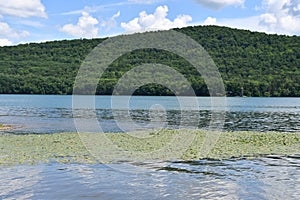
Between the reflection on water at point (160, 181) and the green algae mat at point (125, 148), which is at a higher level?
the green algae mat at point (125, 148)

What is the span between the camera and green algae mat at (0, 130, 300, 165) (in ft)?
74.9

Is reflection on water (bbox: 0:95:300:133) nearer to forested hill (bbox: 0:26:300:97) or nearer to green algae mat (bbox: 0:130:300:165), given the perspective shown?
green algae mat (bbox: 0:130:300:165)

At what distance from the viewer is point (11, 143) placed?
94.1 ft

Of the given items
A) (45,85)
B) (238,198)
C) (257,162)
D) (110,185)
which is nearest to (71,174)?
(110,185)

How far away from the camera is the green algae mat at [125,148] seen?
22.8 metres

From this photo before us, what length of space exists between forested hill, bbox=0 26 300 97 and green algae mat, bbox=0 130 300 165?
132 m

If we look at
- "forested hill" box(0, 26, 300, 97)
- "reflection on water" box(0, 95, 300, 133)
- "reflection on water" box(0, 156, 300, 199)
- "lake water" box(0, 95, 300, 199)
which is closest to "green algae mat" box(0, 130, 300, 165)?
"lake water" box(0, 95, 300, 199)

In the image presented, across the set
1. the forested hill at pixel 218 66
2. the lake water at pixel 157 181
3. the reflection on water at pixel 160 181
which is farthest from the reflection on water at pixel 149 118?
the forested hill at pixel 218 66

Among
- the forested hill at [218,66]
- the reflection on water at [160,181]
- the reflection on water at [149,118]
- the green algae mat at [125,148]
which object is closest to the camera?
the reflection on water at [160,181]

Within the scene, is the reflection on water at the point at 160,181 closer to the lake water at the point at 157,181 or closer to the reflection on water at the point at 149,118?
the lake water at the point at 157,181

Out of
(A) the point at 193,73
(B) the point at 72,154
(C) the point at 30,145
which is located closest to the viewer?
(B) the point at 72,154

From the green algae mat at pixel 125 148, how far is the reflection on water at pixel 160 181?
7.34 feet

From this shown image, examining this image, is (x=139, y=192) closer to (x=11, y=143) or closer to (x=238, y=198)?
(x=238, y=198)

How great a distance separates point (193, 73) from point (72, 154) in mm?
145178
